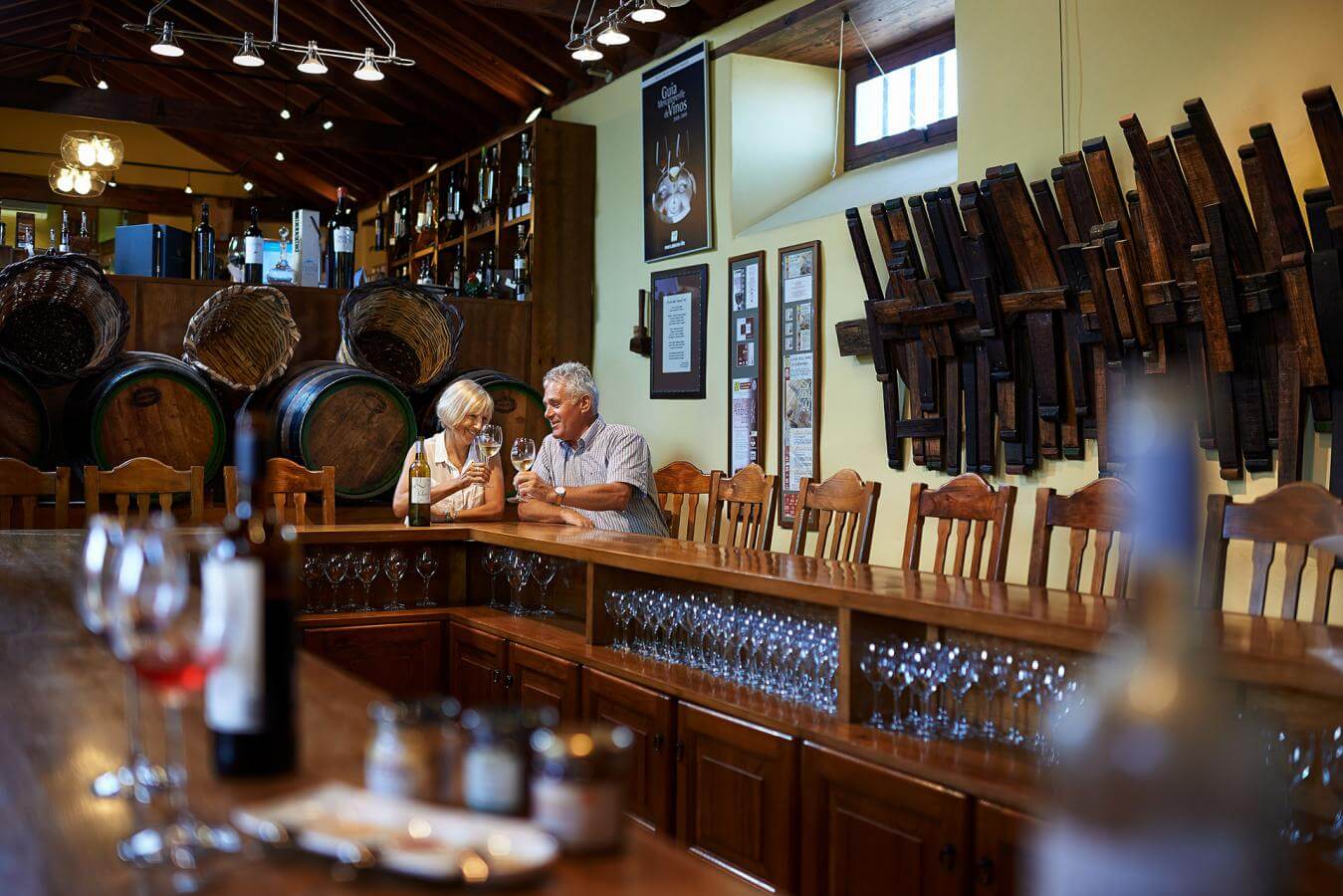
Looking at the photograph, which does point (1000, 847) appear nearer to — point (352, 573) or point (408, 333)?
point (352, 573)

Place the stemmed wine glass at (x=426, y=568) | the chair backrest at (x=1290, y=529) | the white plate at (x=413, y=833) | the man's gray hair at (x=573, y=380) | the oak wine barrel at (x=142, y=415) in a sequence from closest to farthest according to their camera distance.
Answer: the white plate at (x=413, y=833) < the chair backrest at (x=1290, y=529) < the stemmed wine glass at (x=426, y=568) < the man's gray hair at (x=573, y=380) < the oak wine barrel at (x=142, y=415)

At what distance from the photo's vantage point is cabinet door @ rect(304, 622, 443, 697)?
411 cm

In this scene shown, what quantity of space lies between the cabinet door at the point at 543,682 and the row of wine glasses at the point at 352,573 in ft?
2.18

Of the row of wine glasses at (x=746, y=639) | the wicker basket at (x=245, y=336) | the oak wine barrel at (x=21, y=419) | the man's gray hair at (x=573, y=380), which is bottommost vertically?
the row of wine glasses at (x=746, y=639)

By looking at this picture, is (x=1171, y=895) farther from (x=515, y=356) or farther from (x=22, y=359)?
(x=515, y=356)

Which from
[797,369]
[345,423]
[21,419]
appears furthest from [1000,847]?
[21,419]

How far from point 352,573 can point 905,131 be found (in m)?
3.47

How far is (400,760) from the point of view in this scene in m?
1.10

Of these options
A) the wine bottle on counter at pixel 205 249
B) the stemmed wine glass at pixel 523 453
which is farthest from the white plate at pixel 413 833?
the wine bottle on counter at pixel 205 249

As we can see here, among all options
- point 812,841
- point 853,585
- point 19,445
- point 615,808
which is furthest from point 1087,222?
point 19,445

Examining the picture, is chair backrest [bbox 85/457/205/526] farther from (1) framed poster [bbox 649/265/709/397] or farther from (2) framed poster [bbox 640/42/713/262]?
(2) framed poster [bbox 640/42/713/262]

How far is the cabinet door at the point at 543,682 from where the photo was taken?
3455 mm

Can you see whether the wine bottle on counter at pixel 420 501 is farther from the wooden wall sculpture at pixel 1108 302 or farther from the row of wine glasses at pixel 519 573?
the wooden wall sculpture at pixel 1108 302

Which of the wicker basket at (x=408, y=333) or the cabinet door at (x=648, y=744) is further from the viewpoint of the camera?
the wicker basket at (x=408, y=333)
